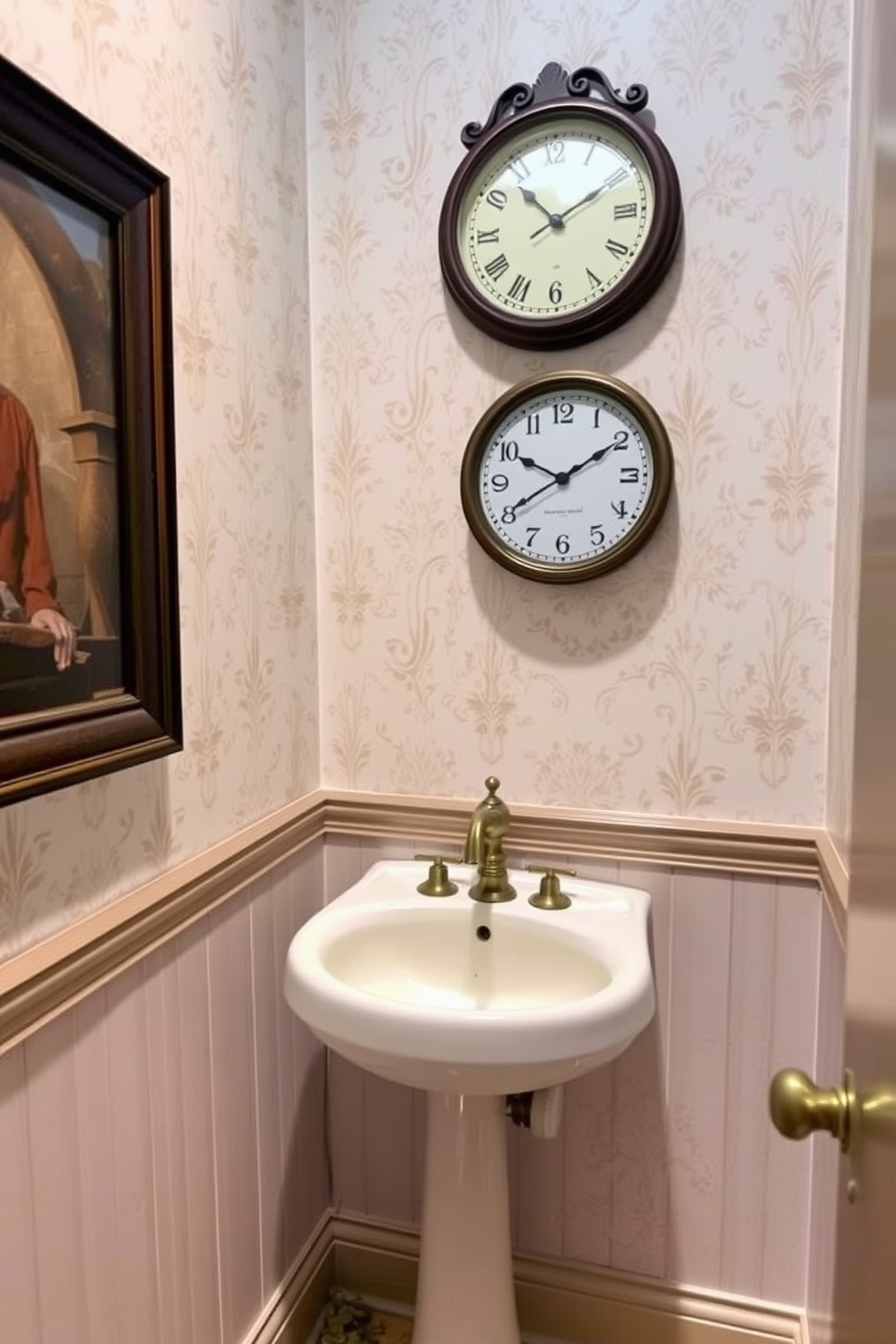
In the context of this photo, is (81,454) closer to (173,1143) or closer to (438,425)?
(438,425)

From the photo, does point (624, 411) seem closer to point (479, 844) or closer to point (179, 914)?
point (479, 844)

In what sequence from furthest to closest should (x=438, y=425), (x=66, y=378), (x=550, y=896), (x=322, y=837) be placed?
(x=322, y=837)
(x=438, y=425)
(x=550, y=896)
(x=66, y=378)

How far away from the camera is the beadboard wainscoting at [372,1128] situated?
3.38 feet

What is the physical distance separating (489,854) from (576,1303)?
82 centimetres

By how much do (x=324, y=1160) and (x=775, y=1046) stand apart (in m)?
0.84

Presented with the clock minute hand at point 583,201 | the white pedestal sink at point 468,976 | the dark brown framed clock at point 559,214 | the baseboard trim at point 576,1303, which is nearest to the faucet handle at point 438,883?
the white pedestal sink at point 468,976

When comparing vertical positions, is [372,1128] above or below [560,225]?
below

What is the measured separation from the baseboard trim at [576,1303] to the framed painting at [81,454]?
3.52 ft

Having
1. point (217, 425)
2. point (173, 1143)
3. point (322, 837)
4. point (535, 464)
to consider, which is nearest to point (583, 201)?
point (535, 464)

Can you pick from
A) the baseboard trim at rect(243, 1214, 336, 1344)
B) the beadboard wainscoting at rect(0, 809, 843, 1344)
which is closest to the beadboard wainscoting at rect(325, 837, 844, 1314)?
the beadboard wainscoting at rect(0, 809, 843, 1344)

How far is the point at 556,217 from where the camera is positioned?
1322 millimetres

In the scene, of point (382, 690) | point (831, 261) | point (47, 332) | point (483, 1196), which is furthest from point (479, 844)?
point (831, 261)

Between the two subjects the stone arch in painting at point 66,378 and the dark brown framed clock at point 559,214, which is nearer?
the stone arch in painting at point 66,378

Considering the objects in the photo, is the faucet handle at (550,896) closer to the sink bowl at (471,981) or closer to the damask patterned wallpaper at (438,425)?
the sink bowl at (471,981)
